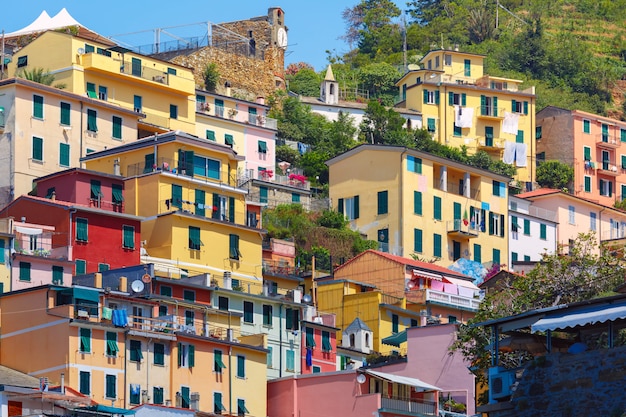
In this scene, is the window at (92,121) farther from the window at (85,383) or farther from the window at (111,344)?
the window at (85,383)

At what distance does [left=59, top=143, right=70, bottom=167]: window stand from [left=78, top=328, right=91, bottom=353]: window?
2437 centimetres

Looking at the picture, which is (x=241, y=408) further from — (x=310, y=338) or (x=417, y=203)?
(x=417, y=203)

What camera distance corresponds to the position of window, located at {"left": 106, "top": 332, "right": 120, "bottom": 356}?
186 feet

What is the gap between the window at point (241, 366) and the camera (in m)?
61.5

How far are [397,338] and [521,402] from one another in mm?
36103

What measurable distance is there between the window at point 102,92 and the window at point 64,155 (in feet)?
22.8

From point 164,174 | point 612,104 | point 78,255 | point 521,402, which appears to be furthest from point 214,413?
point 612,104

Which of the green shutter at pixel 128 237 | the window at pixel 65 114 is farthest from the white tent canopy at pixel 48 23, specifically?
the green shutter at pixel 128 237

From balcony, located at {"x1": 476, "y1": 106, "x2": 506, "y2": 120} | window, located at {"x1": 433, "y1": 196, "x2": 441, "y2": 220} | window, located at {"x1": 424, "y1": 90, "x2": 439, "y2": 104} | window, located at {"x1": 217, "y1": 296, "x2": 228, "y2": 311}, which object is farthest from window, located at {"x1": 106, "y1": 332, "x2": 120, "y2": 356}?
balcony, located at {"x1": 476, "y1": 106, "x2": 506, "y2": 120}

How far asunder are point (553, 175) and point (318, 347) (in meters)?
49.6

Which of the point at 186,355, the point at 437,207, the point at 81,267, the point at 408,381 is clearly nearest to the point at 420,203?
the point at 437,207

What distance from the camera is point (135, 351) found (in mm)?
57531

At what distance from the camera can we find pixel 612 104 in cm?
13575

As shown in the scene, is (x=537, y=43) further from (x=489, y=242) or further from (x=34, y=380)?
(x=34, y=380)
